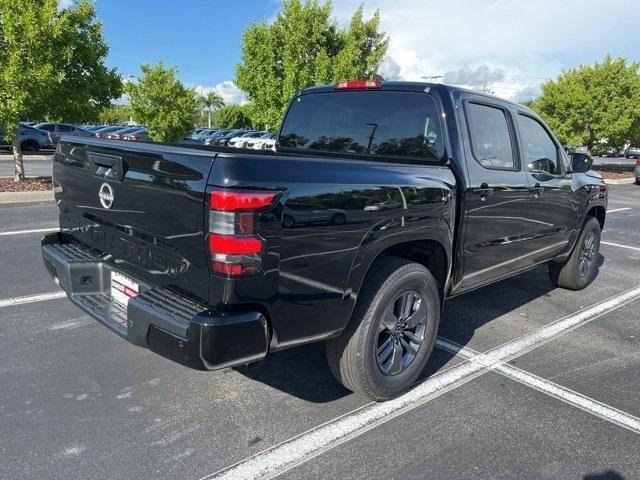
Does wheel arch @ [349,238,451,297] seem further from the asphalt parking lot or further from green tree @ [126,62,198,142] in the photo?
green tree @ [126,62,198,142]

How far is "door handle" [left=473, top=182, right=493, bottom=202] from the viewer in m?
3.56

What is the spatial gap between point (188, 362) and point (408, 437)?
1.31 metres

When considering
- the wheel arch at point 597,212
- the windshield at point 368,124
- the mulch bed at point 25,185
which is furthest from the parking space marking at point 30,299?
the mulch bed at point 25,185

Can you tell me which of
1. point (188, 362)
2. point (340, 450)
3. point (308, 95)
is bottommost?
point (340, 450)

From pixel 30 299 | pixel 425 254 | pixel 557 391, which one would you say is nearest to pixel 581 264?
pixel 557 391

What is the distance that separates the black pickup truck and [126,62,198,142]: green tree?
56.0 ft

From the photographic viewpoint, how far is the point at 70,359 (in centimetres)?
355

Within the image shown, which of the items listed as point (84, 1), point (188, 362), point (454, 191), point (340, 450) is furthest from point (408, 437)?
point (84, 1)

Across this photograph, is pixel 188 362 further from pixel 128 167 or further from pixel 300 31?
pixel 300 31

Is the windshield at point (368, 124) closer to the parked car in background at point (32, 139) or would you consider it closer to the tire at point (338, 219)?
the tire at point (338, 219)

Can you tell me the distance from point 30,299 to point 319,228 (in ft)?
11.5

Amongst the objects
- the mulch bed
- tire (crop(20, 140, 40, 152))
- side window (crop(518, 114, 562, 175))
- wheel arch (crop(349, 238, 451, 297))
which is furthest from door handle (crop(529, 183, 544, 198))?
tire (crop(20, 140, 40, 152))

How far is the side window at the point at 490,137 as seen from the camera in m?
3.66

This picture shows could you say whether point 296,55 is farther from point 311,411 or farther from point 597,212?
point 311,411
